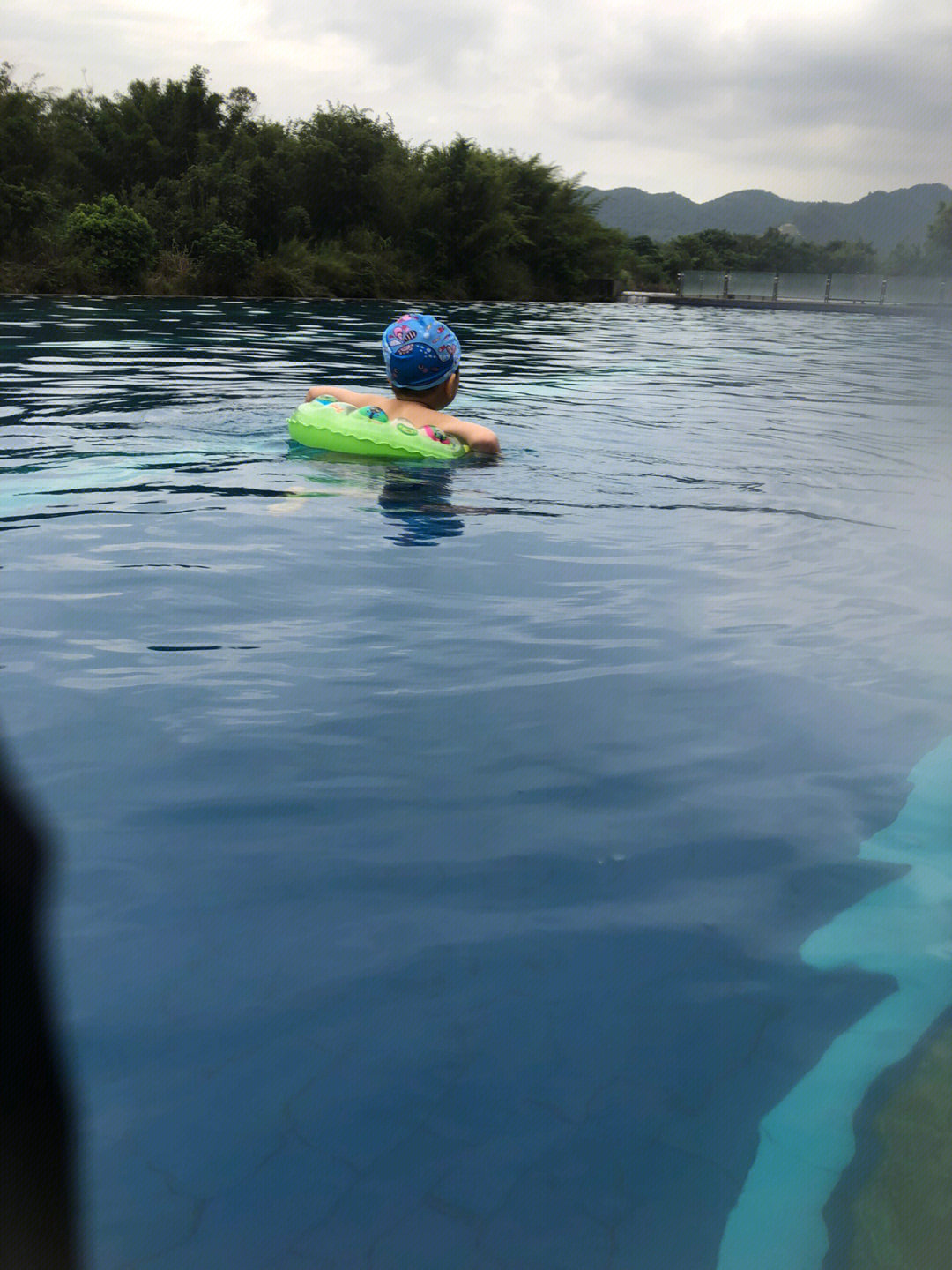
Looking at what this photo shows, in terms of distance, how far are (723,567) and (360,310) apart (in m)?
22.9

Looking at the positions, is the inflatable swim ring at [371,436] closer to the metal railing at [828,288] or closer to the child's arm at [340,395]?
the child's arm at [340,395]

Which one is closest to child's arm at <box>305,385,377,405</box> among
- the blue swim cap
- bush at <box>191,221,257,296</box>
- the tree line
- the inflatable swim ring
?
the blue swim cap

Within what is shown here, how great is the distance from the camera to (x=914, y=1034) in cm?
186

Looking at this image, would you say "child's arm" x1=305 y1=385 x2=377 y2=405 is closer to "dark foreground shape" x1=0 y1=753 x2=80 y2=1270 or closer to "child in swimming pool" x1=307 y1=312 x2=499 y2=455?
"child in swimming pool" x1=307 y1=312 x2=499 y2=455

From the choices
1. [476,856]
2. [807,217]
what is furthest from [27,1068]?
[807,217]

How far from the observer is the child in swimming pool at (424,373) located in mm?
6445

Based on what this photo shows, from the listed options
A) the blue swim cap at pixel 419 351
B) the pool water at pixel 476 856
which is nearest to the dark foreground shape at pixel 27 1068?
the pool water at pixel 476 856

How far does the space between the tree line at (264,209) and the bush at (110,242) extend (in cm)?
→ 4

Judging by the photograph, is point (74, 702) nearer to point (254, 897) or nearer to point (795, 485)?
point (254, 897)

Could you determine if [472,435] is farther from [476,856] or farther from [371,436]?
[476,856]

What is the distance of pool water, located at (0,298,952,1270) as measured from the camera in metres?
1.51

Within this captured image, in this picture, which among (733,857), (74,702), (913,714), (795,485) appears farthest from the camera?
(795,485)

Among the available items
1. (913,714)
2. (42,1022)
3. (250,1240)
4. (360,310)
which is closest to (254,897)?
(250,1240)

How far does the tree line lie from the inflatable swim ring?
21.1 meters
